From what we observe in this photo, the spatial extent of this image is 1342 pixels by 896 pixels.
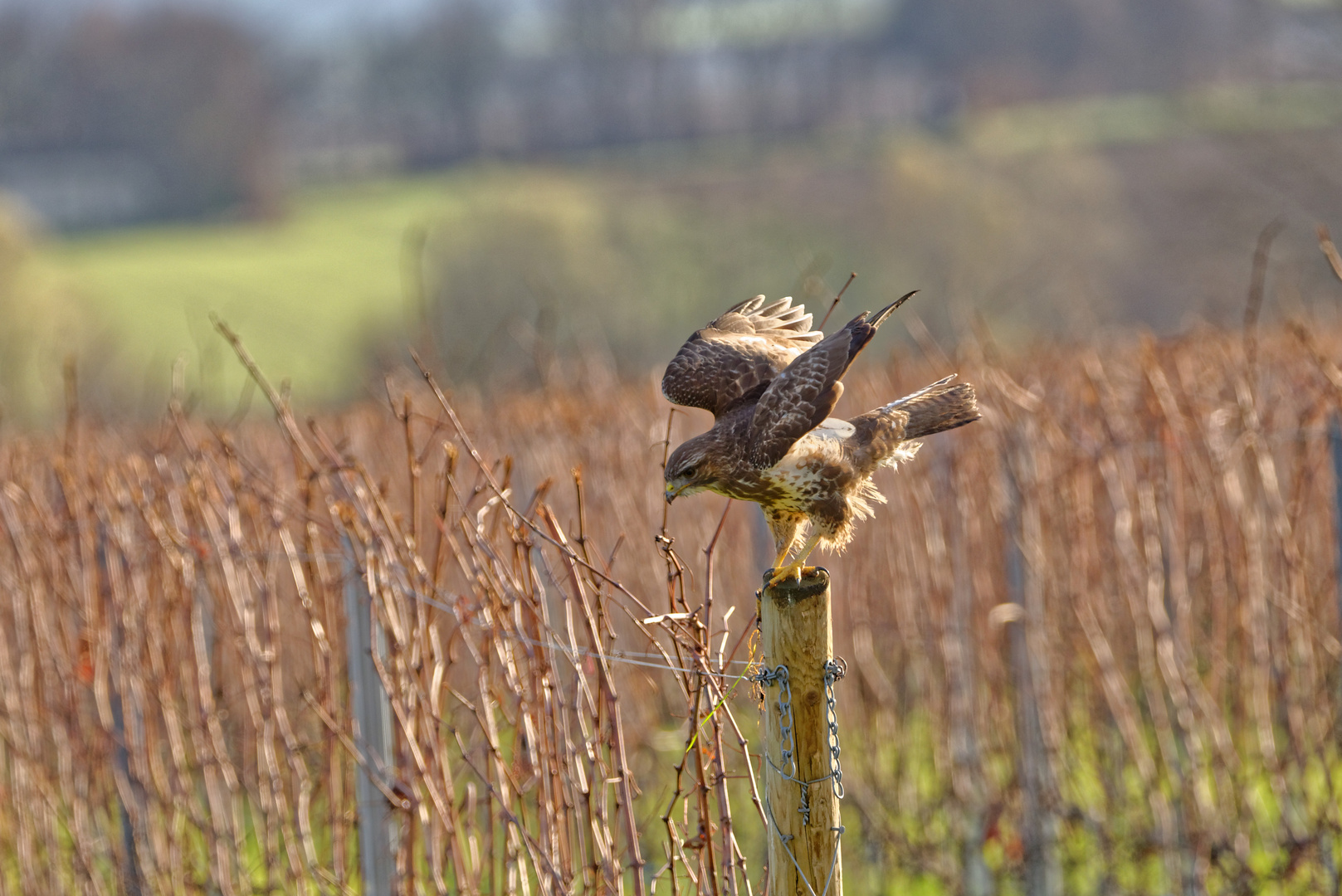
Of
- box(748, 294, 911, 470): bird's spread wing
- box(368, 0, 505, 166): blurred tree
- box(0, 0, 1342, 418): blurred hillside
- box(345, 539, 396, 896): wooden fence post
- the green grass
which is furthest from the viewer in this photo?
box(368, 0, 505, 166): blurred tree

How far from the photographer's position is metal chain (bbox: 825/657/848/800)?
6.10 ft

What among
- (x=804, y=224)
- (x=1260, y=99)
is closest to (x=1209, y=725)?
(x=1260, y=99)

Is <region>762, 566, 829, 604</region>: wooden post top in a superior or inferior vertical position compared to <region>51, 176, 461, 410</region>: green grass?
inferior

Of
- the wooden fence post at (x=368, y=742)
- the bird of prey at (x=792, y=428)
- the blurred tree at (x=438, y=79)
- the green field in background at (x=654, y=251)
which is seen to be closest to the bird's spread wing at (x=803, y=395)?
the bird of prey at (x=792, y=428)

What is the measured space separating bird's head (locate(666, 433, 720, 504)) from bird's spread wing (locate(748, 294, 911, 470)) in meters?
0.06

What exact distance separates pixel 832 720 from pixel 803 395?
51cm

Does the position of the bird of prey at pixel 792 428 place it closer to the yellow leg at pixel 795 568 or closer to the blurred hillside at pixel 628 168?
the yellow leg at pixel 795 568

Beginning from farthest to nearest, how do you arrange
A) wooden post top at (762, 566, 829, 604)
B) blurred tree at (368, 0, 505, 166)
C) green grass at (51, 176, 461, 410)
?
blurred tree at (368, 0, 505, 166), green grass at (51, 176, 461, 410), wooden post top at (762, 566, 829, 604)

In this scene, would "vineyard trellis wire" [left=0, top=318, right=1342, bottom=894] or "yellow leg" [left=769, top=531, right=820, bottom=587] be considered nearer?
"yellow leg" [left=769, top=531, right=820, bottom=587]

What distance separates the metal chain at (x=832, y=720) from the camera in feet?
6.10

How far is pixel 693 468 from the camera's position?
180 cm

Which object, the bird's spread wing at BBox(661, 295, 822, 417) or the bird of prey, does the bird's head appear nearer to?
the bird of prey

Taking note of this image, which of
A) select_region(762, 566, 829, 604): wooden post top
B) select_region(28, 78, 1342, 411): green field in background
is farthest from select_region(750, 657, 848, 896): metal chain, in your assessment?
select_region(28, 78, 1342, 411): green field in background

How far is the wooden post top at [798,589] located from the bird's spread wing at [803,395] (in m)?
0.21
